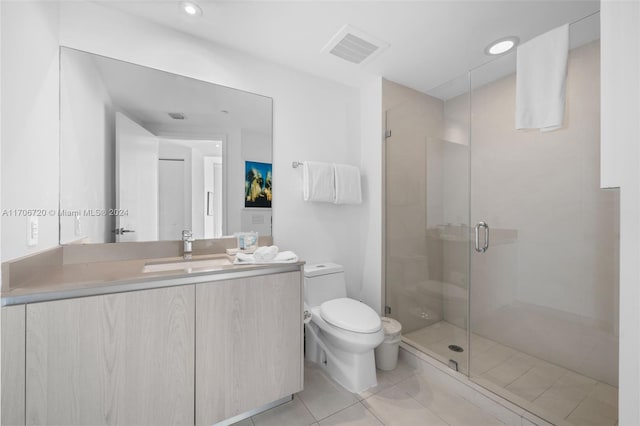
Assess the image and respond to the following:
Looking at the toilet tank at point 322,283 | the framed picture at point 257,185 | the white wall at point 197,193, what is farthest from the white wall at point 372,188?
the white wall at point 197,193

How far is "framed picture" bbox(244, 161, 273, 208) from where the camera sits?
1.88 meters

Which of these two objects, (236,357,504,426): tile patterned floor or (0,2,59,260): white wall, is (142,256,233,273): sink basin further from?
(236,357,504,426): tile patterned floor

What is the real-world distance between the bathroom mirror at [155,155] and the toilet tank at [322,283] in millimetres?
475

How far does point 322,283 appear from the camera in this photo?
1.96 metres

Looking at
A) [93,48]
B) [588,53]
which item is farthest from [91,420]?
[588,53]

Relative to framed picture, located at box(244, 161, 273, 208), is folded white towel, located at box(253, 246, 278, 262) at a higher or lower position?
lower

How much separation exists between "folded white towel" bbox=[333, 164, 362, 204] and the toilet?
0.59m

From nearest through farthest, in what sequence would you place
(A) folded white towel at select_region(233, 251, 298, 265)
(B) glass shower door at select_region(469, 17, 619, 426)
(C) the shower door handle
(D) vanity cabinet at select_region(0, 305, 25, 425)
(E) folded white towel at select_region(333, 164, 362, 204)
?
1. (D) vanity cabinet at select_region(0, 305, 25, 425)
2. (A) folded white towel at select_region(233, 251, 298, 265)
3. (B) glass shower door at select_region(469, 17, 619, 426)
4. (C) the shower door handle
5. (E) folded white towel at select_region(333, 164, 362, 204)

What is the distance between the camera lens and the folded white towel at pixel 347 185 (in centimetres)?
212

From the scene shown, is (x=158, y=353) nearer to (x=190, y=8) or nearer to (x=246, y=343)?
(x=246, y=343)

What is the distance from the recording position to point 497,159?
1940mm

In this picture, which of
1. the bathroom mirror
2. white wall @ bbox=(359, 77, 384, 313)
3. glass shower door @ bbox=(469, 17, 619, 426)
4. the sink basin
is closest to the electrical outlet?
the bathroom mirror

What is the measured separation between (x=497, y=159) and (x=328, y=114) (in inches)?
55.6

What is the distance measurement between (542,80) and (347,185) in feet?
4.40
